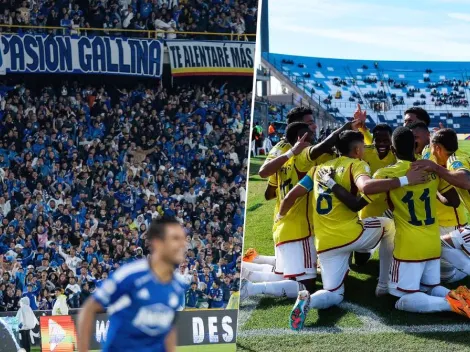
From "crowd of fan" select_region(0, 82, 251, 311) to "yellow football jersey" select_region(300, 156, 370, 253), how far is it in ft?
12.7

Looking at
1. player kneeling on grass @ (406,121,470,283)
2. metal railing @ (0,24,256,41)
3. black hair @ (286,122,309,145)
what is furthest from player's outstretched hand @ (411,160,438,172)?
metal railing @ (0,24,256,41)

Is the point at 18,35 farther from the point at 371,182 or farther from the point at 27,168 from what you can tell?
the point at 371,182

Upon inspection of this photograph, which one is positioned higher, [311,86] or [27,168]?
[311,86]

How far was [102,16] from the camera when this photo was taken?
895cm

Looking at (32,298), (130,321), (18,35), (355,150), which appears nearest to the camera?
(130,321)

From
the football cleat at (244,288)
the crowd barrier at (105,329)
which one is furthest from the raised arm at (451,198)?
the crowd barrier at (105,329)

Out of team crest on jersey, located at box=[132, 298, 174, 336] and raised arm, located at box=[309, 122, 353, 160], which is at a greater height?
raised arm, located at box=[309, 122, 353, 160]

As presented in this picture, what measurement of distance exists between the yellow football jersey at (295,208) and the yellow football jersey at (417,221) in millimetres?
579

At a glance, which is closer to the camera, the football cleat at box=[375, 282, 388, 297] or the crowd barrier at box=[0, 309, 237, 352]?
the football cleat at box=[375, 282, 388, 297]

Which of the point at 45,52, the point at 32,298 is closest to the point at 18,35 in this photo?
the point at 45,52

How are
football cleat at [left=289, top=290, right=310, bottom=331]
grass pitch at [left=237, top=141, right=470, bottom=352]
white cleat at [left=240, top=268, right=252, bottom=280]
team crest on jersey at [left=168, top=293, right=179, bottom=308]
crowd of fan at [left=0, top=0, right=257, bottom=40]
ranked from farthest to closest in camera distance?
crowd of fan at [left=0, top=0, right=257, bottom=40] → white cleat at [left=240, top=268, right=252, bottom=280] → football cleat at [left=289, top=290, right=310, bottom=331] → grass pitch at [left=237, top=141, right=470, bottom=352] → team crest on jersey at [left=168, top=293, right=179, bottom=308]

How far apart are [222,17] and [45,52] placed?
2.42 metres

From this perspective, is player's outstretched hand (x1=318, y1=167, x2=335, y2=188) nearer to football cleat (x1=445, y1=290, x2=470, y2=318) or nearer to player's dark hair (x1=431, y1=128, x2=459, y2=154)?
player's dark hair (x1=431, y1=128, x2=459, y2=154)

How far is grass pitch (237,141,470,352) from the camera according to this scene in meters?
3.10
